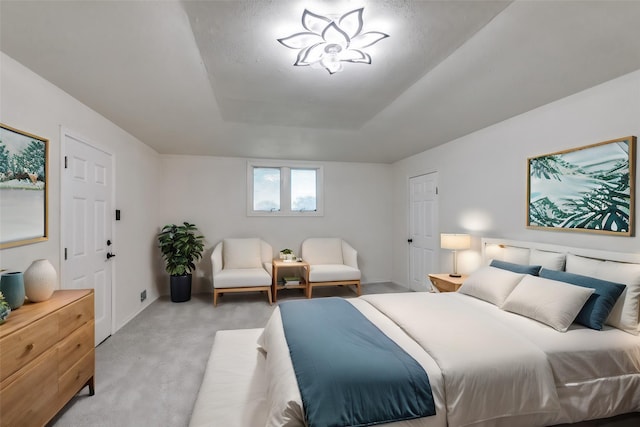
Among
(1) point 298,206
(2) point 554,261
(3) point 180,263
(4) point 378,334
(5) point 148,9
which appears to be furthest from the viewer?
(1) point 298,206

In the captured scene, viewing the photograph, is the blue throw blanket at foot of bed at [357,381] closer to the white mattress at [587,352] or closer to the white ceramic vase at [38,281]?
the white mattress at [587,352]

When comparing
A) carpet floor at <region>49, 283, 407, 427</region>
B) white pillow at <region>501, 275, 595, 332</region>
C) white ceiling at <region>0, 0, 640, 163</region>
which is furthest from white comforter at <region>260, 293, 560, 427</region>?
white ceiling at <region>0, 0, 640, 163</region>

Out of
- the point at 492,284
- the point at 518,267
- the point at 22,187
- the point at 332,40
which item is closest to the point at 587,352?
the point at 492,284

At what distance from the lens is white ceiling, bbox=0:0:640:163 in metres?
1.56

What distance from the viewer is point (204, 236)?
16.7 ft

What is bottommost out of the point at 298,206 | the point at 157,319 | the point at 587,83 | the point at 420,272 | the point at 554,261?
the point at 157,319

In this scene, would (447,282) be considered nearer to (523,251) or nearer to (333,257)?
(523,251)

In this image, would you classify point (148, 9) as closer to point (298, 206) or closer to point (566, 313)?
point (566, 313)

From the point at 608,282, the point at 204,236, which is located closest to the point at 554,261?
the point at 608,282

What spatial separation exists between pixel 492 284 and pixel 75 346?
3159 mm

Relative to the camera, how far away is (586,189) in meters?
2.49

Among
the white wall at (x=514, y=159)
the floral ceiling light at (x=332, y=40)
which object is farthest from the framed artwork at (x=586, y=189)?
the floral ceiling light at (x=332, y=40)

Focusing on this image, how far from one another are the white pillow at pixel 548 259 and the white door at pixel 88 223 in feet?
13.2

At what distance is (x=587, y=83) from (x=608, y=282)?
1496 millimetres
